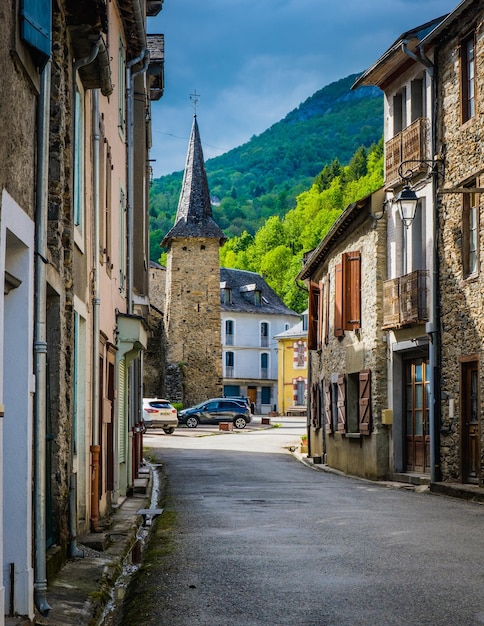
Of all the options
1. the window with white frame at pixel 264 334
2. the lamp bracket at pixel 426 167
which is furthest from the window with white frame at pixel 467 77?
the window with white frame at pixel 264 334

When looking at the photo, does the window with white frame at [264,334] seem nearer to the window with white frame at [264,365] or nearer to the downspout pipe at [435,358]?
the window with white frame at [264,365]

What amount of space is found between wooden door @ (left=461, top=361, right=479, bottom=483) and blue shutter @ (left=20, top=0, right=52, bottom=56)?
13379 mm

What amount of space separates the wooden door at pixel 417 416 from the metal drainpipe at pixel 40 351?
15007 mm

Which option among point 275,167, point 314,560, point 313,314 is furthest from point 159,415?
point 275,167

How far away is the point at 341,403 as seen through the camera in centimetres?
2669

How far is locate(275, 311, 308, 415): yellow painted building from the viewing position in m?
80.4

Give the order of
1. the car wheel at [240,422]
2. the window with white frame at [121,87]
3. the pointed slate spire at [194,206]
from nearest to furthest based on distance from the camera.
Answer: the window with white frame at [121,87], the car wheel at [240,422], the pointed slate spire at [194,206]

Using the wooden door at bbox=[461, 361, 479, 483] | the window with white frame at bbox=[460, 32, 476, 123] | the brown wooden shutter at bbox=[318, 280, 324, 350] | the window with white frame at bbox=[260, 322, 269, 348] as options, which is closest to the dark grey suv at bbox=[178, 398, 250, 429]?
the brown wooden shutter at bbox=[318, 280, 324, 350]

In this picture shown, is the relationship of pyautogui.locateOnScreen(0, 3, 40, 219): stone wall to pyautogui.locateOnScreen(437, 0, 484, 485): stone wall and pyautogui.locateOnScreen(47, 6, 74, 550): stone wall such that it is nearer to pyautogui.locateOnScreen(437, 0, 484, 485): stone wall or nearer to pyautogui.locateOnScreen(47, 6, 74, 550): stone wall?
pyautogui.locateOnScreen(47, 6, 74, 550): stone wall

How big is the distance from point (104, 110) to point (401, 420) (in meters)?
11.4

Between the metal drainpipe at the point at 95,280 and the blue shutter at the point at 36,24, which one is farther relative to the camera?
the metal drainpipe at the point at 95,280

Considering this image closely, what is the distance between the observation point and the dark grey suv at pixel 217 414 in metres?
55.0

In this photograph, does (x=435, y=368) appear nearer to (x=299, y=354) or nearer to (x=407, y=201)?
(x=407, y=201)

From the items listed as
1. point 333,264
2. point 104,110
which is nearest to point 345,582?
point 104,110
